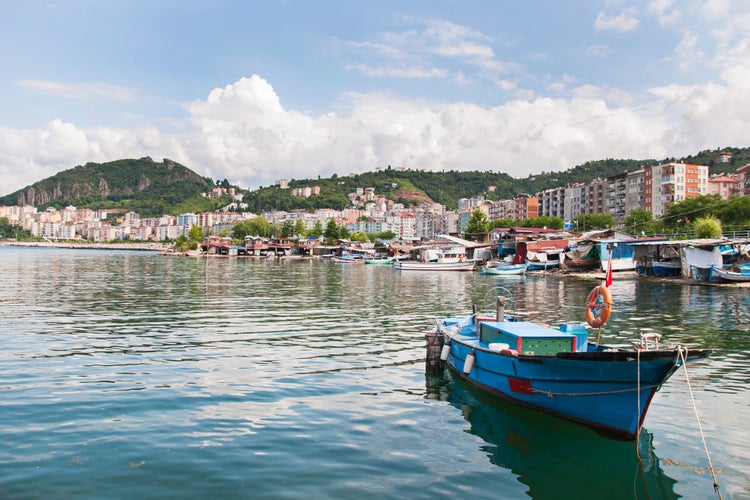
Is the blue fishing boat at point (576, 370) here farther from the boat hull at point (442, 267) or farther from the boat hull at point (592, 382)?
the boat hull at point (442, 267)

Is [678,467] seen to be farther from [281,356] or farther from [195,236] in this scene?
[195,236]

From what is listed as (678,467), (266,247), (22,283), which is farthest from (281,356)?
(266,247)

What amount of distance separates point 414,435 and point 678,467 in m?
4.82

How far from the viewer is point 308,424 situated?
1142cm

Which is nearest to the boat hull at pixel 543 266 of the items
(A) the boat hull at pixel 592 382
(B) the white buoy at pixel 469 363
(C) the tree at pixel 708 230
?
(C) the tree at pixel 708 230

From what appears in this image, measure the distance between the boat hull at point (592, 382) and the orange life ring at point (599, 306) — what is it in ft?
3.72

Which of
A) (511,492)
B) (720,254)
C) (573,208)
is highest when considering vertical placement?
(573,208)

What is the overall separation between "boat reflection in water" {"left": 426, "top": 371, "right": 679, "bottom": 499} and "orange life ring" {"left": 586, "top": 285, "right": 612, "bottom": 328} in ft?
7.89

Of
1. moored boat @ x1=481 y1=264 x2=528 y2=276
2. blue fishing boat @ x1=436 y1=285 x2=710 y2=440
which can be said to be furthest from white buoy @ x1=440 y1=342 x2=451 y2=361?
moored boat @ x1=481 y1=264 x2=528 y2=276

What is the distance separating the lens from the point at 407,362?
57.7 ft

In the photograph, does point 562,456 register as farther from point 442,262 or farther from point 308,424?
point 442,262

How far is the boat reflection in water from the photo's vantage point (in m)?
8.87

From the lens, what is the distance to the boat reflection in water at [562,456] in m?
8.87

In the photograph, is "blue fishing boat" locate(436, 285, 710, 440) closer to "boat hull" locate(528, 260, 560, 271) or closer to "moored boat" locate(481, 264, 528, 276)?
"moored boat" locate(481, 264, 528, 276)
